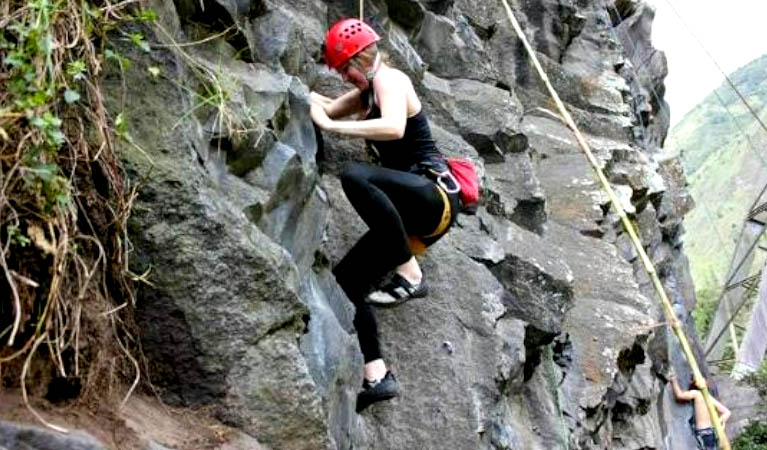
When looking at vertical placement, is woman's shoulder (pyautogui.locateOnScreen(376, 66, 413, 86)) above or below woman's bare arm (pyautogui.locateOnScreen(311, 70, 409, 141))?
above

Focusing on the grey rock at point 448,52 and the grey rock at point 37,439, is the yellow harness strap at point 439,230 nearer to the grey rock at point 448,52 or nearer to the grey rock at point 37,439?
the grey rock at point 37,439

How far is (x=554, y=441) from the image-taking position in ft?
21.8

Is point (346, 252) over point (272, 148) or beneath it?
beneath

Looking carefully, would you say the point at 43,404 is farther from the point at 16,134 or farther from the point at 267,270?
the point at 267,270

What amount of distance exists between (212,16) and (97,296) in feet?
6.78

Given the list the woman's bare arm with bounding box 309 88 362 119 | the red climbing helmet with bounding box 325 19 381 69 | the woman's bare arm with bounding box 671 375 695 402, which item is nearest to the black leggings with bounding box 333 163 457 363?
the woman's bare arm with bounding box 309 88 362 119

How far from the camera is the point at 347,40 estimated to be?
493 centimetres

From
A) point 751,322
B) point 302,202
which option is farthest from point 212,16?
point 751,322

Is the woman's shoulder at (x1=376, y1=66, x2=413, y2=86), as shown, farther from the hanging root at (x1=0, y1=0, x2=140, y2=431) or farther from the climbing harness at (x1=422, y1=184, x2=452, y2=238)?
the hanging root at (x1=0, y1=0, x2=140, y2=431)

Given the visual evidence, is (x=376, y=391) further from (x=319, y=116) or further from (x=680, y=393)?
(x=680, y=393)

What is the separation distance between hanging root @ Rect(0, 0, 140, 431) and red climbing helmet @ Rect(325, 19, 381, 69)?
60.3 inches

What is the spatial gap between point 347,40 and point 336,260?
1405 mm

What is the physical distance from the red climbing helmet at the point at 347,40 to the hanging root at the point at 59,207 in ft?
5.03

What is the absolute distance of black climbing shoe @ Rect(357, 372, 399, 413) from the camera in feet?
16.9
